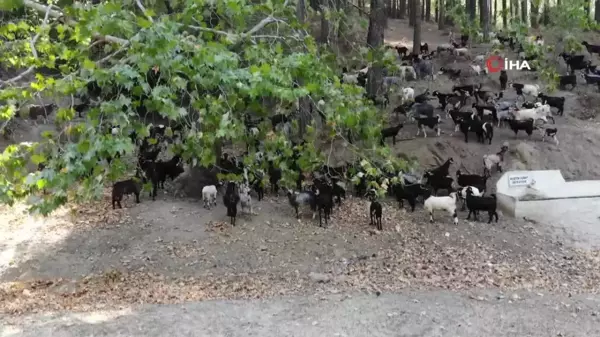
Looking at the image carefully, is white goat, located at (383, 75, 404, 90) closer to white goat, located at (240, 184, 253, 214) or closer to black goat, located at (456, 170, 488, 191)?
black goat, located at (456, 170, 488, 191)

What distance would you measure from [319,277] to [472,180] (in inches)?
202

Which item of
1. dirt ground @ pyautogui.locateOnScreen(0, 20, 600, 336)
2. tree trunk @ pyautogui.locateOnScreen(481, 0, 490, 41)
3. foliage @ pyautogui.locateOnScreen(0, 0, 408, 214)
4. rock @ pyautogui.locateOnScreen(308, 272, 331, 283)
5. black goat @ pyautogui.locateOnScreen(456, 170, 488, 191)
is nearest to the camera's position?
foliage @ pyautogui.locateOnScreen(0, 0, 408, 214)

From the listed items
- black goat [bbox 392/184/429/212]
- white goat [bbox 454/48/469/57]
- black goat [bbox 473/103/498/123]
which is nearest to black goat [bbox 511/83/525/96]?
black goat [bbox 473/103/498/123]

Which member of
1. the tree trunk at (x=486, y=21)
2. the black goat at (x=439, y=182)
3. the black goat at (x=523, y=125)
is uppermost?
the tree trunk at (x=486, y=21)

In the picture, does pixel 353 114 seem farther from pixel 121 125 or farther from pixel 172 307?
pixel 172 307

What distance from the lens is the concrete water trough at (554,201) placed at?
12.4 meters

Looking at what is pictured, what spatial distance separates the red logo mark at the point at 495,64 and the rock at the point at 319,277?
14.4 meters

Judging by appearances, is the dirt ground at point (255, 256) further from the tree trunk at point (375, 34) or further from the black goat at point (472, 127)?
the tree trunk at point (375, 34)

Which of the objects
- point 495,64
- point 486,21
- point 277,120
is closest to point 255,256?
point 277,120

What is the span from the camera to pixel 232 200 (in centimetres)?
1186

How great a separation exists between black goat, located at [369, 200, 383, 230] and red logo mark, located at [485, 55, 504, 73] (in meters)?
11.9

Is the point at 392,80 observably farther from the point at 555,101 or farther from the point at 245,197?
the point at 245,197

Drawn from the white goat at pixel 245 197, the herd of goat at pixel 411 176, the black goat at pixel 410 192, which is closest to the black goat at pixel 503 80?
the herd of goat at pixel 411 176

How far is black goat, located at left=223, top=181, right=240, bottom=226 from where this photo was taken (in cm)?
1179
